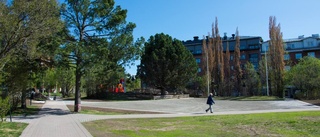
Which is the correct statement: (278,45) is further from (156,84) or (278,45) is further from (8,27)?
(8,27)

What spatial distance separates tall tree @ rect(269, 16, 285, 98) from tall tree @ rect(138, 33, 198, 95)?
14173 mm

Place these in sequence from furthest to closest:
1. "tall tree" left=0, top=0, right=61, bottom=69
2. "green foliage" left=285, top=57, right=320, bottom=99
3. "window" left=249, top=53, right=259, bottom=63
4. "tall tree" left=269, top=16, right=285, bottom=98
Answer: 1. "window" left=249, top=53, right=259, bottom=63
2. "tall tree" left=269, top=16, right=285, bottom=98
3. "green foliage" left=285, top=57, right=320, bottom=99
4. "tall tree" left=0, top=0, right=61, bottom=69

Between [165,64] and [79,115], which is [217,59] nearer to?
[165,64]

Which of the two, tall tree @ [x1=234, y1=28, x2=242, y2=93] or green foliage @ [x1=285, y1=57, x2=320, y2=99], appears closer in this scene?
green foliage @ [x1=285, y1=57, x2=320, y2=99]

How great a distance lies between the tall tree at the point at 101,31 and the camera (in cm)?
2539

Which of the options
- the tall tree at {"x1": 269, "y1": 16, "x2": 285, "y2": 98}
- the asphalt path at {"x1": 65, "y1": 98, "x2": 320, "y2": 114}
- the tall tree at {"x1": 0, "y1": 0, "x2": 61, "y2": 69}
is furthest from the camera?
the tall tree at {"x1": 269, "y1": 16, "x2": 285, "y2": 98}

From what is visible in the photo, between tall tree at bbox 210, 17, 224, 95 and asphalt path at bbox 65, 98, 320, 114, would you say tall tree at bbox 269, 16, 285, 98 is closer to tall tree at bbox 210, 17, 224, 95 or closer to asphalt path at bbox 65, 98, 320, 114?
tall tree at bbox 210, 17, 224, 95

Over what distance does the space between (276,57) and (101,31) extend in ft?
119

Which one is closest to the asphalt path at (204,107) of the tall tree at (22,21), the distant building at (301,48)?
the tall tree at (22,21)

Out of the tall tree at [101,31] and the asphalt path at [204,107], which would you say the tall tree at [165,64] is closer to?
the asphalt path at [204,107]

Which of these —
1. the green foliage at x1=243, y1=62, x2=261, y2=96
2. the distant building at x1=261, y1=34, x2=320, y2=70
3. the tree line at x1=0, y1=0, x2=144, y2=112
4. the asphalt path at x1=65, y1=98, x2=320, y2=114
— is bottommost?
the asphalt path at x1=65, y1=98, x2=320, y2=114

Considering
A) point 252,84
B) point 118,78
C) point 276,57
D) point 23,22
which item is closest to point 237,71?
point 252,84

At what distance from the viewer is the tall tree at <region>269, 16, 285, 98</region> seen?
173 ft

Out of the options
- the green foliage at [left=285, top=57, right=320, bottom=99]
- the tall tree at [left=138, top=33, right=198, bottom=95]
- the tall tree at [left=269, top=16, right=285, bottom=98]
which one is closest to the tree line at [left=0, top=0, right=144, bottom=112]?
the tall tree at [left=138, top=33, right=198, bottom=95]
